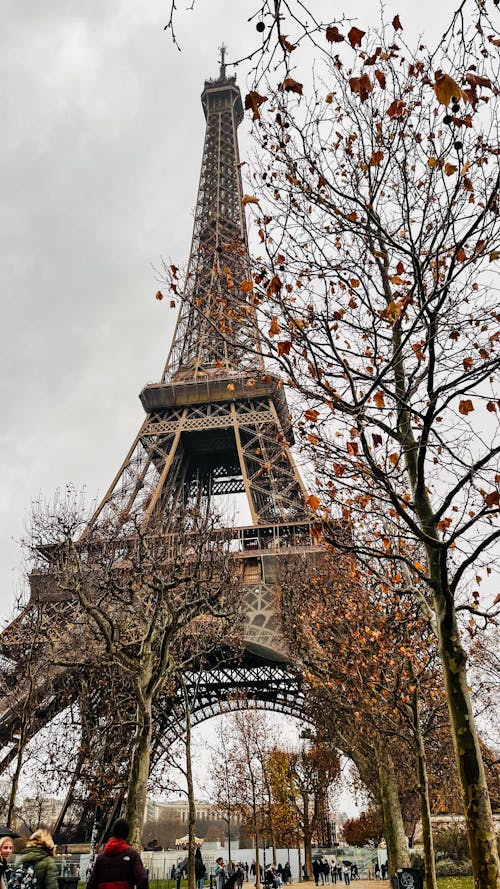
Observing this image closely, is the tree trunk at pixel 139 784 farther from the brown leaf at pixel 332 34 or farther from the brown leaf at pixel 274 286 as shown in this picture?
the brown leaf at pixel 332 34

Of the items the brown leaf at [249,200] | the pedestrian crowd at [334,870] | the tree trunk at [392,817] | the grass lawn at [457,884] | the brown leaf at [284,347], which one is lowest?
the pedestrian crowd at [334,870]

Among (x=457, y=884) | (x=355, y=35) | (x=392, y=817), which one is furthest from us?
(x=457, y=884)

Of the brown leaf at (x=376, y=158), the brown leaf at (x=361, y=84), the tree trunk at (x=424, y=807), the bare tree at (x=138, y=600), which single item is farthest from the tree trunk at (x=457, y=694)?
the bare tree at (x=138, y=600)

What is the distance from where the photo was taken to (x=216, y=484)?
143 ft

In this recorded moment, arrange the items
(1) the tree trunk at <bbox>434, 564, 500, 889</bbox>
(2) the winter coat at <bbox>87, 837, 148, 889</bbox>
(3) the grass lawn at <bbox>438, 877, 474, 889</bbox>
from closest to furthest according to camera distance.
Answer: (1) the tree trunk at <bbox>434, 564, 500, 889</bbox> < (2) the winter coat at <bbox>87, 837, 148, 889</bbox> < (3) the grass lawn at <bbox>438, 877, 474, 889</bbox>

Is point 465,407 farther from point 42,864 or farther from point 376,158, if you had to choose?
point 42,864

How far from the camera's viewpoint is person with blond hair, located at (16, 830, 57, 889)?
20.7 ft

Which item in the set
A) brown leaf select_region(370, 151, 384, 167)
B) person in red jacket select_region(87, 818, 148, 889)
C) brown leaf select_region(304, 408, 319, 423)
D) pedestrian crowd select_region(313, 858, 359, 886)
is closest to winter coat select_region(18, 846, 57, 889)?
person in red jacket select_region(87, 818, 148, 889)

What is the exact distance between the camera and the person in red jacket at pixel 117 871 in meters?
6.00

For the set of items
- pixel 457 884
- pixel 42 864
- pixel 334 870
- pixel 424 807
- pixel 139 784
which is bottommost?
pixel 334 870

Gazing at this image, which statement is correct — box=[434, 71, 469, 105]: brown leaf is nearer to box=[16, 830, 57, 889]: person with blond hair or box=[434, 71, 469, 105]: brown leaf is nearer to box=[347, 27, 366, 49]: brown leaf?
box=[347, 27, 366, 49]: brown leaf

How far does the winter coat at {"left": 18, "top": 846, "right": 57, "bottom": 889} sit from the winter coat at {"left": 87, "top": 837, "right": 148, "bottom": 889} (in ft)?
1.58

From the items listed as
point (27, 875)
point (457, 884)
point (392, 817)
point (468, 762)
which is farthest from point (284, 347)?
point (457, 884)

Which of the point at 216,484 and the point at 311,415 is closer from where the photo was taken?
the point at 311,415
